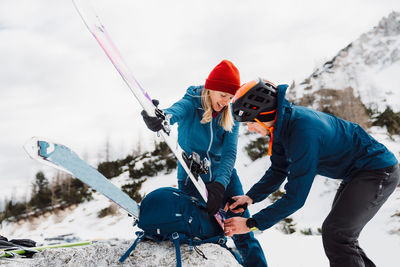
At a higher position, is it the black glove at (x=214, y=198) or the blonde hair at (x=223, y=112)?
the blonde hair at (x=223, y=112)

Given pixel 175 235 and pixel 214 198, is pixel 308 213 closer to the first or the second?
pixel 214 198

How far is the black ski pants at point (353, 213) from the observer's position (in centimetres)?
168

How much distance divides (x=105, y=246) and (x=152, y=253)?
0.35m

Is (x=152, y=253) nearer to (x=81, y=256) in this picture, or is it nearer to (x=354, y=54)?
(x=81, y=256)

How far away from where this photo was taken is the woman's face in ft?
7.46

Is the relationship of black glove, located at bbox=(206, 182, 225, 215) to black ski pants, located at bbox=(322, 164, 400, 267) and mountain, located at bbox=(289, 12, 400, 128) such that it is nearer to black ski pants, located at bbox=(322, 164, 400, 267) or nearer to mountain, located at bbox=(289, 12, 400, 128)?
black ski pants, located at bbox=(322, 164, 400, 267)

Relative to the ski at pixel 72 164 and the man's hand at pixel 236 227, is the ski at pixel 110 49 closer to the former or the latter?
the ski at pixel 72 164

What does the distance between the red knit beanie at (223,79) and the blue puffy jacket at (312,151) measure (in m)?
0.60

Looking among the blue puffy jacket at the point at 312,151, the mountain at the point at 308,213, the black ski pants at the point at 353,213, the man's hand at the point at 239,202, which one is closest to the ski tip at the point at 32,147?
the blue puffy jacket at the point at 312,151

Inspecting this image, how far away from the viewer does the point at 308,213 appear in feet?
21.5

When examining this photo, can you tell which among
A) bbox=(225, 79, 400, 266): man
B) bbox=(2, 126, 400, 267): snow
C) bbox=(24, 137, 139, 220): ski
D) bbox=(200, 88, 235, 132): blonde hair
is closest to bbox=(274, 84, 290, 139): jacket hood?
bbox=(225, 79, 400, 266): man

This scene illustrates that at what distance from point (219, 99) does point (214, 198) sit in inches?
34.5

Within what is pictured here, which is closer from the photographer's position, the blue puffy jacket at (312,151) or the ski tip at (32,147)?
the ski tip at (32,147)

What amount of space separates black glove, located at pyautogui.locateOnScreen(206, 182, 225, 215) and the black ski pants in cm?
73
